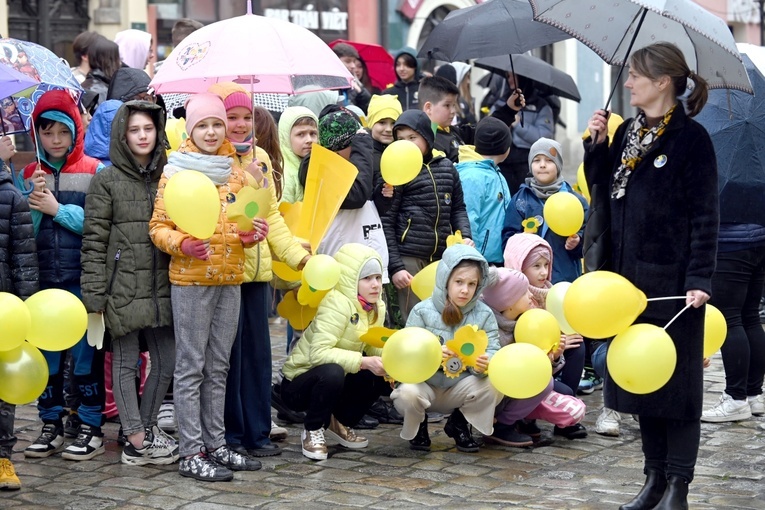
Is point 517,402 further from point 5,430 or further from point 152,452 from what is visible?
point 5,430

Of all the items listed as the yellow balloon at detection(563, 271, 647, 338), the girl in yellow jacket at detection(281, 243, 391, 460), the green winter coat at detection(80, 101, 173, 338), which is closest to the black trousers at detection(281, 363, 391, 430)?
the girl in yellow jacket at detection(281, 243, 391, 460)

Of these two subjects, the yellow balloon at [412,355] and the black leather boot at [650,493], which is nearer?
the black leather boot at [650,493]

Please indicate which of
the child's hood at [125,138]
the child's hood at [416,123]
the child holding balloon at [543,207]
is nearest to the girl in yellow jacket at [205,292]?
the child's hood at [125,138]

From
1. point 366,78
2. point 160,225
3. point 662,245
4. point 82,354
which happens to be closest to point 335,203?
point 160,225

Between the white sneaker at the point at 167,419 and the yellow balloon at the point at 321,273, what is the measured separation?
1.27 m

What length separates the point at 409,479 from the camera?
6012mm

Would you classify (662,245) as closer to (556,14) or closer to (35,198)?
(556,14)

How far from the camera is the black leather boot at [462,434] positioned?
6598 mm

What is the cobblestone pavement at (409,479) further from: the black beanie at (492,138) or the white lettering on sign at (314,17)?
the white lettering on sign at (314,17)

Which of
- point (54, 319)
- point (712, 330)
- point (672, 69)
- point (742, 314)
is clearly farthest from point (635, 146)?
point (54, 319)

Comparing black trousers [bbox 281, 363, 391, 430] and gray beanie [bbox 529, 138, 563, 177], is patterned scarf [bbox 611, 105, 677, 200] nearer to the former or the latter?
black trousers [bbox 281, 363, 391, 430]

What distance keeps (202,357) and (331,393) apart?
70 cm

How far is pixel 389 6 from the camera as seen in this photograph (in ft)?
72.9

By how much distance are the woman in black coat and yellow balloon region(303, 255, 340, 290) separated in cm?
152
